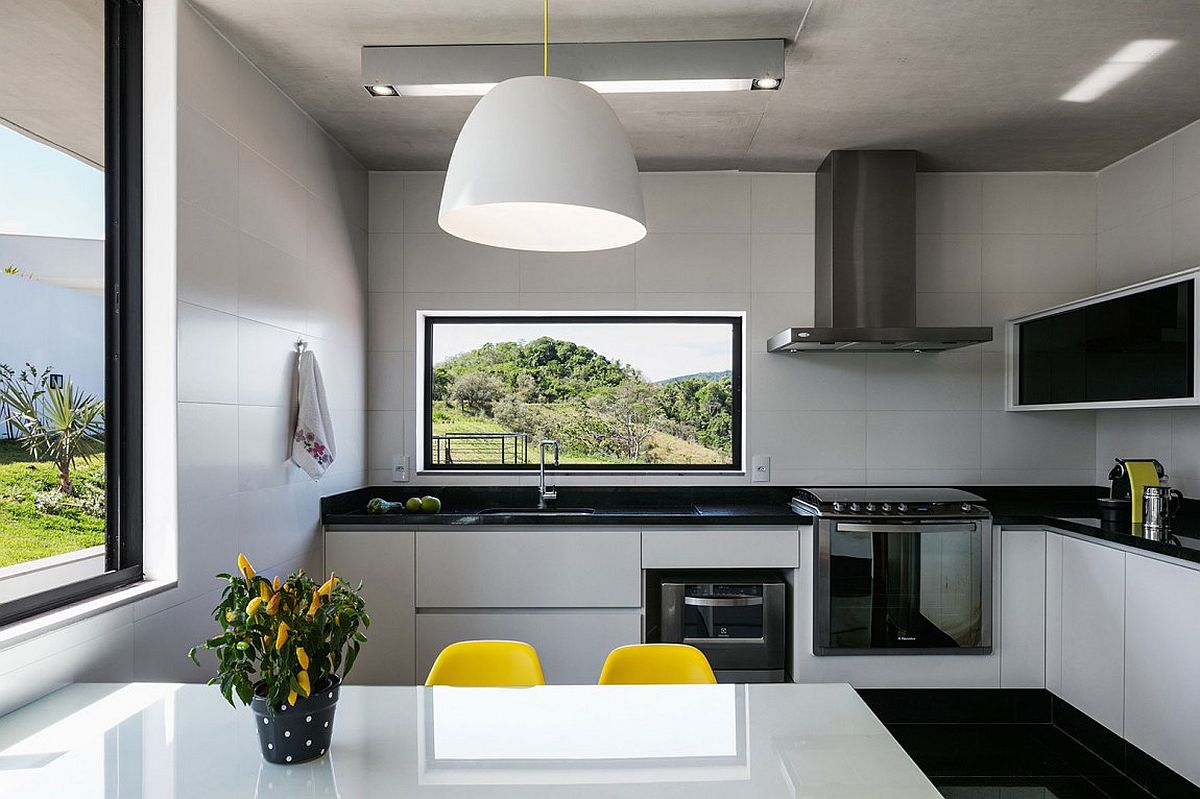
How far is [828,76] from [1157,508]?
1.97m

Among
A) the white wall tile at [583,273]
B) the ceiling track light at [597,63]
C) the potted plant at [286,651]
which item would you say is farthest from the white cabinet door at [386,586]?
the potted plant at [286,651]

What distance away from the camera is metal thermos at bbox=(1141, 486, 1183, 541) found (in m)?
3.07

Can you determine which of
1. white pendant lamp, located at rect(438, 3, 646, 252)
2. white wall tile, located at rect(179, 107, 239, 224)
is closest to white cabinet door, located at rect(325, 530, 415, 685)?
white wall tile, located at rect(179, 107, 239, 224)

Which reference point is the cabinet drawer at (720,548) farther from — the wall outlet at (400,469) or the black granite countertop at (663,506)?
the wall outlet at (400,469)

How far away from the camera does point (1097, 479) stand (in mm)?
4105

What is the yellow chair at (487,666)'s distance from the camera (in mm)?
2145

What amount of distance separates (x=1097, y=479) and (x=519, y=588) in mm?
2826

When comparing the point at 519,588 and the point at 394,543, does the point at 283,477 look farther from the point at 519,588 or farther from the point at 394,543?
the point at 519,588

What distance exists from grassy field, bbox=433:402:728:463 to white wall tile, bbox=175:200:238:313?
65.2 inches

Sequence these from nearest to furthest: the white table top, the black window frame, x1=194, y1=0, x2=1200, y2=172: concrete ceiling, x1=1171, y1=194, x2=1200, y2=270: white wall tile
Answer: the white table top → x1=194, y1=0, x2=1200, y2=172: concrete ceiling → x1=1171, y1=194, x2=1200, y2=270: white wall tile → the black window frame

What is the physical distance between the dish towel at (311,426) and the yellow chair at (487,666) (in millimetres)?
1259

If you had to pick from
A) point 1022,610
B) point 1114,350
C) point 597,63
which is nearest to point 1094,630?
point 1022,610

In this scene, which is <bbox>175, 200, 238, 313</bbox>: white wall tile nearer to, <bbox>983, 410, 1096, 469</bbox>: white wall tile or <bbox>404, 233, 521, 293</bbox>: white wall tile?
<bbox>404, 233, 521, 293</bbox>: white wall tile

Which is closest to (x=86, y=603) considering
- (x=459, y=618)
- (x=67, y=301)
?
(x=67, y=301)
